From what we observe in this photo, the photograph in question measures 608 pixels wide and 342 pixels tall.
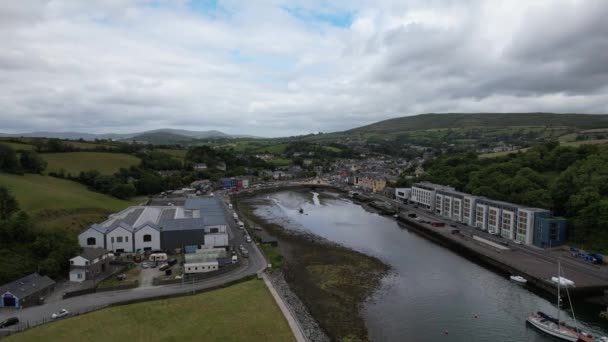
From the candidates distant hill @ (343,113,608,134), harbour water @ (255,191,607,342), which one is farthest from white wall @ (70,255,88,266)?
distant hill @ (343,113,608,134)

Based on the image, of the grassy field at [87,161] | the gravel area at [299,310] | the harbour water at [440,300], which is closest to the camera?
the gravel area at [299,310]

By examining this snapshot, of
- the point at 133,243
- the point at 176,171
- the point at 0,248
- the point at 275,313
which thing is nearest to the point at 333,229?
the point at 133,243

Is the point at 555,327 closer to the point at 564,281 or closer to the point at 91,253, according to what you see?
the point at 564,281

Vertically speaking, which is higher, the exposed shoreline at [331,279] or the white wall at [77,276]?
the white wall at [77,276]

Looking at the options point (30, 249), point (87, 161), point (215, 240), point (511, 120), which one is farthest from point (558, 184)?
point (511, 120)

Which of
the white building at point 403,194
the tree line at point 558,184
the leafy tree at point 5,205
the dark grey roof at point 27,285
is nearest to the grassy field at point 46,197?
the leafy tree at point 5,205

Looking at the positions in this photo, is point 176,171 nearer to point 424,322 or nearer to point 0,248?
point 0,248

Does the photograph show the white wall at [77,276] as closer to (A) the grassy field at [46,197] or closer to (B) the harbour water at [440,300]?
(A) the grassy field at [46,197]
